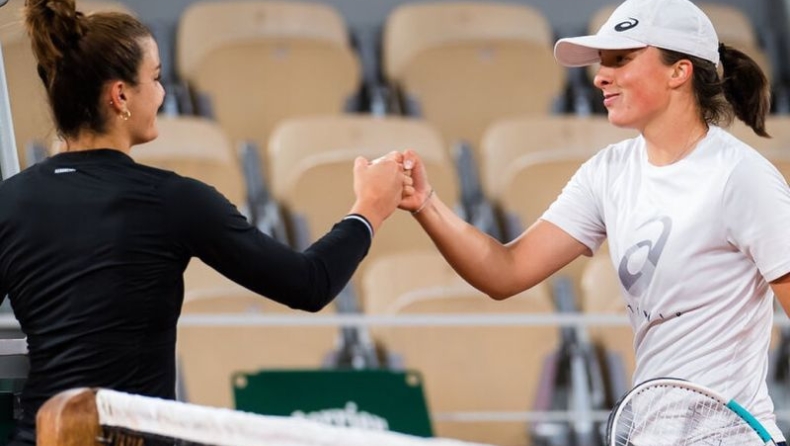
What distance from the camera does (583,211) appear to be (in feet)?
9.61

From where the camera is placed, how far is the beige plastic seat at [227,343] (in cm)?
493

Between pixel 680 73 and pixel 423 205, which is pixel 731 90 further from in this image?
pixel 423 205

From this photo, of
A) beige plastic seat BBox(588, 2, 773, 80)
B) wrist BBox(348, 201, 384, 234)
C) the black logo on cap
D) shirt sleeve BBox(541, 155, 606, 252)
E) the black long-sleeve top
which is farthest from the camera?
beige plastic seat BBox(588, 2, 773, 80)

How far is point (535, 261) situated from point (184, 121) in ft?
8.70

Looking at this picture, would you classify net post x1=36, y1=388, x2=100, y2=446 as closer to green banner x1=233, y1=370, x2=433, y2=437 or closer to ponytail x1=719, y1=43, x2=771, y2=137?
→ ponytail x1=719, y1=43, x2=771, y2=137

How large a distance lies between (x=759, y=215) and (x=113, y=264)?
102 centimetres

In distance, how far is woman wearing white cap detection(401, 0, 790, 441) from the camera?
2596 mm

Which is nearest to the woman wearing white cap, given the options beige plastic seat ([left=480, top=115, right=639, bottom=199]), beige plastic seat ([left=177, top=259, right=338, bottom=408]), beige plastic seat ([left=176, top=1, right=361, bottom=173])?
beige plastic seat ([left=177, top=259, right=338, bottom=408])

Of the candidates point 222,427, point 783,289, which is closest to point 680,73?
point 783,289

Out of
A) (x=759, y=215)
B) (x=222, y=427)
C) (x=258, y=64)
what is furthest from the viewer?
(x=258, y=64)

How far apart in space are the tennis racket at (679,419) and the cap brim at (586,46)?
0.60 meters

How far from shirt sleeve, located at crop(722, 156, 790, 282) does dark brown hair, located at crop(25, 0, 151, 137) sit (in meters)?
0.97

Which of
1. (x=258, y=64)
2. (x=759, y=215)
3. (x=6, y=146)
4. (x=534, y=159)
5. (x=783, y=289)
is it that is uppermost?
(x=6, y=146)

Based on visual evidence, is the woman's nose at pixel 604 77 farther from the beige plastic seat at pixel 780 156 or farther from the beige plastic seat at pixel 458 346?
the beige plastic seat at pixel 780 156
